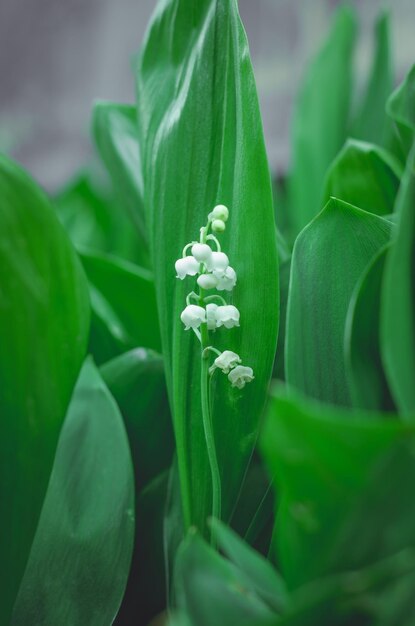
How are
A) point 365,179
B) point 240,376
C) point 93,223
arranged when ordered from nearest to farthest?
1. point 240,376
2. point 365,179
3. point 93,223

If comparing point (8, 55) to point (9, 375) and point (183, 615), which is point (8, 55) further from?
point (183, 615)

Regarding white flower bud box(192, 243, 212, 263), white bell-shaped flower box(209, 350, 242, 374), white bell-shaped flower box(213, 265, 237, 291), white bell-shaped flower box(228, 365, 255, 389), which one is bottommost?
white bell-shaped flower box(228, 365, 255, 389)

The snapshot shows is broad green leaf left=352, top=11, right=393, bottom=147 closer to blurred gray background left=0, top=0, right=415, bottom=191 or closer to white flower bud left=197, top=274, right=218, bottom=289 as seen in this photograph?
white flower bud left=197, top=274, right=218, bottom=289

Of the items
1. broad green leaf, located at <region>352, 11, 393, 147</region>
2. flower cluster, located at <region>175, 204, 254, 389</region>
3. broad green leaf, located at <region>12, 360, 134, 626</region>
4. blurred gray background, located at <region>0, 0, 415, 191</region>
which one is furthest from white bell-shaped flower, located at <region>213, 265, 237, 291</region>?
blurred gray background, located at <region>0, 0, 415, 191</region>

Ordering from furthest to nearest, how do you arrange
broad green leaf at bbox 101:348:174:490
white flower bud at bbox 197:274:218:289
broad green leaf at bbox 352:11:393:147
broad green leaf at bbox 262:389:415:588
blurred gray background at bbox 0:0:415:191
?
1. blurred gray background at bbox 0:0:415:191
2. broad green leaf at bbox 352:11:393:147
3. broad green leaf at bbox 101:348:174:490
4. white flower bud at bbox 197:274:218:289
5. broad green leaf at bbox 262:389:415:588

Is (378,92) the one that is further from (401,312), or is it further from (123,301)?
(401,312)

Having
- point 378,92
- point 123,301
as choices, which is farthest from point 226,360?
point 378,92
